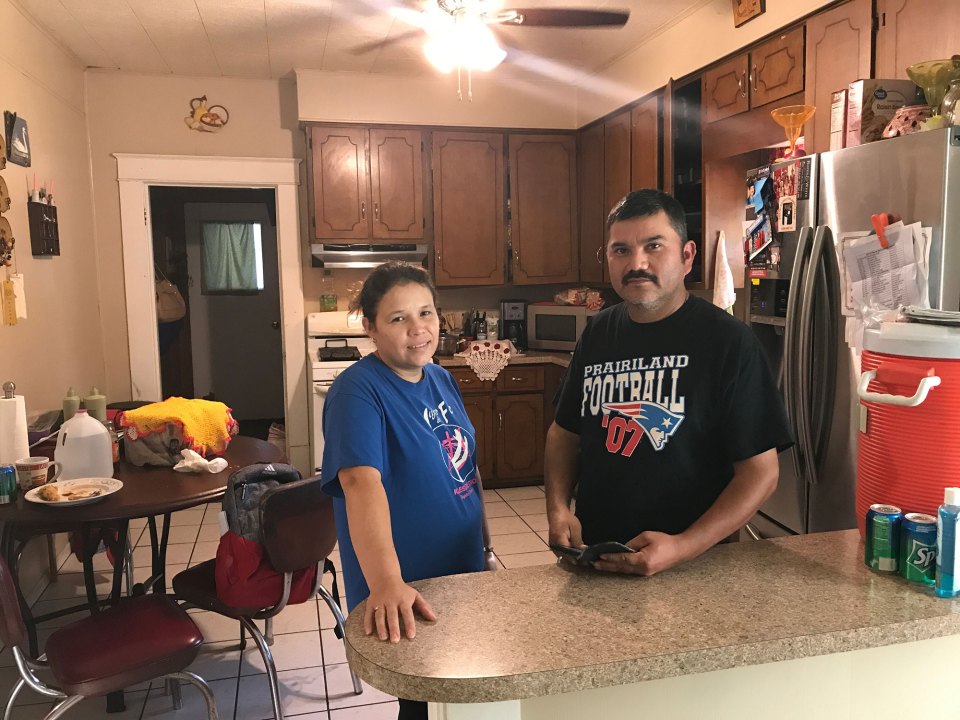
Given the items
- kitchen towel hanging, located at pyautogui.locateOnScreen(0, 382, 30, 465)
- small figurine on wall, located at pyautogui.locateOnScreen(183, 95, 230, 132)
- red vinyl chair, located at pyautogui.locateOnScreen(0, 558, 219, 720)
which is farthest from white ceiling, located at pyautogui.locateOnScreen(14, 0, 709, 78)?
red vinyl chair, located at pyautogui.locateOnScreen(0, 558, 219, 720)

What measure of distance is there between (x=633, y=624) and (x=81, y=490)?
1.97 meters

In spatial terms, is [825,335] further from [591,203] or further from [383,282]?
[591,203]

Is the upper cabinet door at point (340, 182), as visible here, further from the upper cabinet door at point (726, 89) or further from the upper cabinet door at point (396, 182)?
the upper cabinet door at point (726, 89)

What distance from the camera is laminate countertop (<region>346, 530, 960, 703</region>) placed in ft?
3.07

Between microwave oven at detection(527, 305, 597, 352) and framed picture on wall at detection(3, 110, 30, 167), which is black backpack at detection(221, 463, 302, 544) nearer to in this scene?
framed picture on wall at detection(3, 110, 30, 167)

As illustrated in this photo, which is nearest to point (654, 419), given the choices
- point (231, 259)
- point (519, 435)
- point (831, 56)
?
point (831, 56)

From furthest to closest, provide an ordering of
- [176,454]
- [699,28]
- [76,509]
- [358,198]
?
[358,198] → [699,28] → [176,454] → [76,509]

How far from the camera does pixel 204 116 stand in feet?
16.2

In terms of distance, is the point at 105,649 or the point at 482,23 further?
the point at 482,23

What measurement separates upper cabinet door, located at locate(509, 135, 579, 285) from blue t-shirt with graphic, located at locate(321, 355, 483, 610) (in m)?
3.79

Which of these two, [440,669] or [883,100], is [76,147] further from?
[440,669]

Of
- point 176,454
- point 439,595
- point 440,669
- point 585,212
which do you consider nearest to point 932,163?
point 439,595

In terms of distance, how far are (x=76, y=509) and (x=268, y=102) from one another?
354 cm

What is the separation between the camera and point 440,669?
94 centimetres
